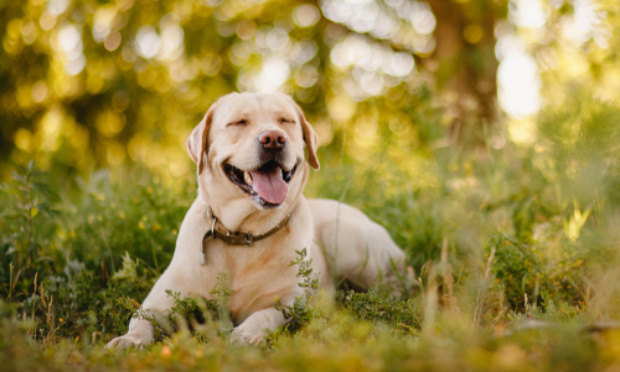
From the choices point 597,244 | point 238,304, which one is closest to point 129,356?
point 238,304

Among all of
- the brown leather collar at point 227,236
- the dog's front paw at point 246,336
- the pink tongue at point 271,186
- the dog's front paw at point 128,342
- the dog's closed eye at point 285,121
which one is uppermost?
the dog's closed eye at point 285,121

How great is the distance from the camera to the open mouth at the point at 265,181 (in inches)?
107

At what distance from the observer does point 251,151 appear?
2719 mm

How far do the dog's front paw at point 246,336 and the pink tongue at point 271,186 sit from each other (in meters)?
0.69

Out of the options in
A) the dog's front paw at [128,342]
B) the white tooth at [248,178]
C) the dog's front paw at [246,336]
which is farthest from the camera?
the white tooth at [248,178]

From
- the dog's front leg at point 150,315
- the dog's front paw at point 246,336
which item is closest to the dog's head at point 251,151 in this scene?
the dog's front leg at point 150,315

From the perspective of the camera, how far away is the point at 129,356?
1.83m

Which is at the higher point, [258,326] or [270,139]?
[270,139]

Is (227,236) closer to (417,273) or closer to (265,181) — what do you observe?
(265,181)

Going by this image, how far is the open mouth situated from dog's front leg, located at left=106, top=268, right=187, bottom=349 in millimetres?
625

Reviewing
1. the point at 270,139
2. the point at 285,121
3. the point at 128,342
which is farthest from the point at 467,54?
the point at 128,342

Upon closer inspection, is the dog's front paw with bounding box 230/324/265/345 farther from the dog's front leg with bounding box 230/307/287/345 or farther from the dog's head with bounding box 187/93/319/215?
the dog's head with bounding box 187/93/319/215

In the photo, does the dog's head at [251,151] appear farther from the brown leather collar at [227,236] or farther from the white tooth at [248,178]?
the brown leather collar at [227,236]

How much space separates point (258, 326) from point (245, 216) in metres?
0.66
